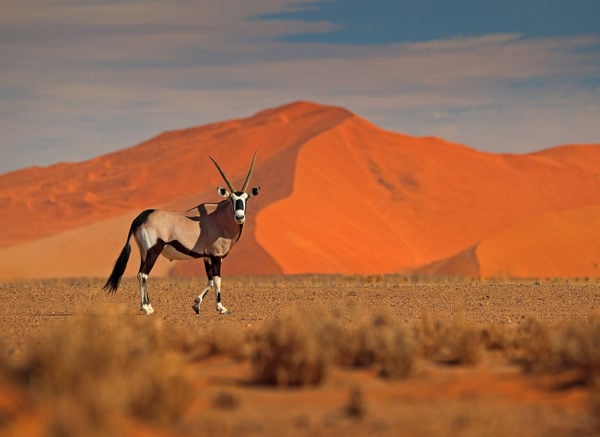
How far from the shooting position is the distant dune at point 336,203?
55.0 m

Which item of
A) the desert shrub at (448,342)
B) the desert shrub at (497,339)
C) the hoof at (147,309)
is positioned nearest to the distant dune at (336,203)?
the hoof at (147,309)

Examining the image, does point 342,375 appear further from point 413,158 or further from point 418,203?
point 413,158

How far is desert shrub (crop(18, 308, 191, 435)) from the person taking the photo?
6.67 m

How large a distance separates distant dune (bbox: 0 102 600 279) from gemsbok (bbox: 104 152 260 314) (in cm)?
3113

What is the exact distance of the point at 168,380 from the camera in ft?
25.1

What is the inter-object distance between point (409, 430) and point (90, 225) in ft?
236

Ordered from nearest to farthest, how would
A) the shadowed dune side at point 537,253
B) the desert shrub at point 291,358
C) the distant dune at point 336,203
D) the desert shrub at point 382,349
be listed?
the desert shrub at point 291,358, the desert shrub at point 382,349, the shadowed dune side at point 537,253, the distant dune at point 336,203

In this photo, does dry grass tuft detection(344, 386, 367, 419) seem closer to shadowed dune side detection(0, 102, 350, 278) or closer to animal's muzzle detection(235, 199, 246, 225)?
animal's muzzle detection(235, 199, 246, 225)

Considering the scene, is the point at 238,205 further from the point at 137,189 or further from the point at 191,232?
the point at 137,189

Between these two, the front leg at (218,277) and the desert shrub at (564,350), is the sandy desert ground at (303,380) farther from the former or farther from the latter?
the front leg at (218,277)

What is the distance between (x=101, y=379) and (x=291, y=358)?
211 cm

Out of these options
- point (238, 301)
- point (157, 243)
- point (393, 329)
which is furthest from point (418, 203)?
point (393, 329)

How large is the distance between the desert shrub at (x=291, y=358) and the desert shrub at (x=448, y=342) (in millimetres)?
1845

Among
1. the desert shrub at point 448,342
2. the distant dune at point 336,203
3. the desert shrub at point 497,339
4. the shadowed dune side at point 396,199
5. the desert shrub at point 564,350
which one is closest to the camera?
the desert shrub at point 564,350
